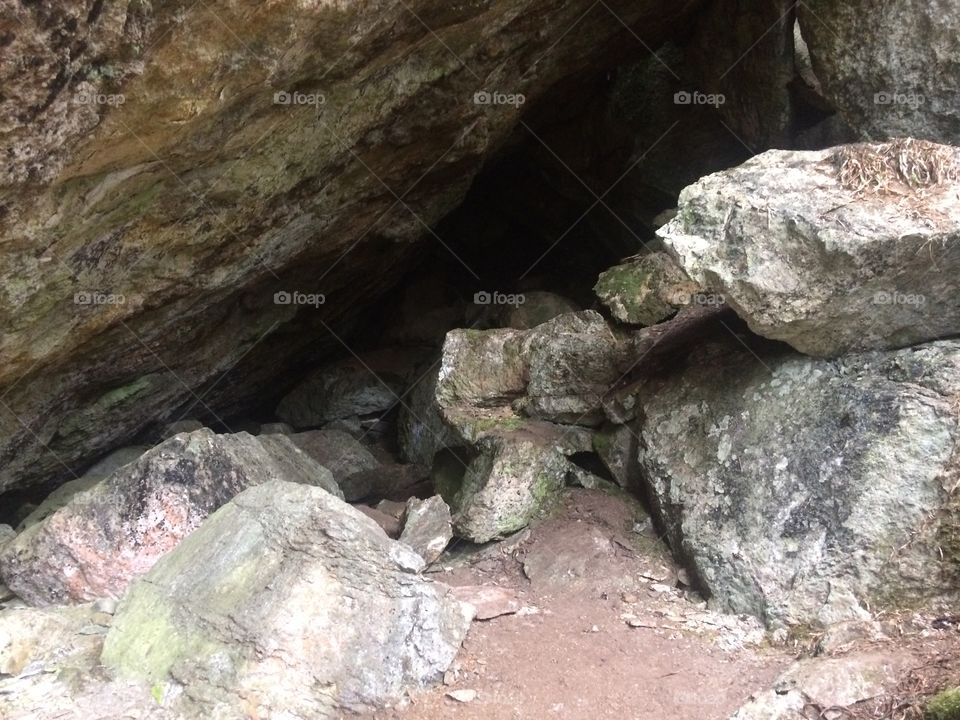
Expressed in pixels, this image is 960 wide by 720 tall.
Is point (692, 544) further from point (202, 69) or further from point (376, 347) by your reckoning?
point (376, 347)

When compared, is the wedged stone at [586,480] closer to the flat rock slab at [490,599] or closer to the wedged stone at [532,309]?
the flat rock slab at [490,599]

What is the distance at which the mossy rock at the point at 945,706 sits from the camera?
113 inches

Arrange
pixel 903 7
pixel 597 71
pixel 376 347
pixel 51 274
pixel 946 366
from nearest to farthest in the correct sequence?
pixel 946 366 → pixel 51 274 → pixel 903 7 → pixel 597 71 → pixel 376 347

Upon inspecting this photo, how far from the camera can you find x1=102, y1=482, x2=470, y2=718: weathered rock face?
3588 millimetres

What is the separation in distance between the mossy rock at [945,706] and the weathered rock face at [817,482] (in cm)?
79

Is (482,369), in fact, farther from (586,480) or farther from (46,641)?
(46,641)

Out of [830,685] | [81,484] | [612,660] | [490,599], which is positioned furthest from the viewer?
[81,484]

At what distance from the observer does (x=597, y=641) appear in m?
4.06

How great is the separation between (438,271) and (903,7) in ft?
20.9

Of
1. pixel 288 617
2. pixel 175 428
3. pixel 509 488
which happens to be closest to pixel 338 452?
pixel 175 428

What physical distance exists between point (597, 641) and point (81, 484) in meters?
4.76

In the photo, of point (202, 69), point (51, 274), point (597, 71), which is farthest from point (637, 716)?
point (597, 71)

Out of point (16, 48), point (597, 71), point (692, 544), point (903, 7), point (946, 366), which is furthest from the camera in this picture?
point (597, 71)

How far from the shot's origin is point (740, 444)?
448 cm
